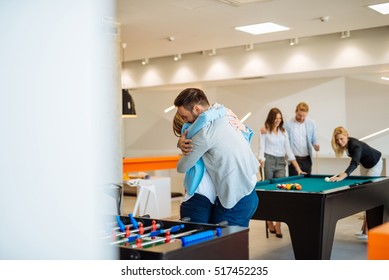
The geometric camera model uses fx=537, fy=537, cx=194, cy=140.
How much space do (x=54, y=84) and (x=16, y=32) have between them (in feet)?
0.89

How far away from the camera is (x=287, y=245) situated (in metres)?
5.43

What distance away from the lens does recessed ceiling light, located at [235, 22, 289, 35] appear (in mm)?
6738

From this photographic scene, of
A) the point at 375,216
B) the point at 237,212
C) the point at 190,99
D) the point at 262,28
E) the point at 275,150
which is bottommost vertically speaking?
the point at 375,216

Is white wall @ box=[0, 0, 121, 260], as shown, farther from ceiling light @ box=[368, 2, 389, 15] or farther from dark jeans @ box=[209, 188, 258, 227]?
ceiling light @ box=[368, 2, 389, 15]

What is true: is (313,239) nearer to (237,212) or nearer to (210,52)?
(237,212)

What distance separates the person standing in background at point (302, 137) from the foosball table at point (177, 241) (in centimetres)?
439

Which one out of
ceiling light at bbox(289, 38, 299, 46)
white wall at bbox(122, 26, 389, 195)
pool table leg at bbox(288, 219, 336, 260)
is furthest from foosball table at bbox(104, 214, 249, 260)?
ceiling light at bbox(289, 38, 299, 46)

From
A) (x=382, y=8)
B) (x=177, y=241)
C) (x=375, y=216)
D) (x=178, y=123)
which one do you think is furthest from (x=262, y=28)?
(x=177, y=241)

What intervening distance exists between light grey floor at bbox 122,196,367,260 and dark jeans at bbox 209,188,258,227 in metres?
2.04

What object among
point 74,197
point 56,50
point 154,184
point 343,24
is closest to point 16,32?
point 56,50

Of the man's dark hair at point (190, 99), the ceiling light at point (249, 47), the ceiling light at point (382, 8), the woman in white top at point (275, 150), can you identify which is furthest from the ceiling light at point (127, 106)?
the man's dark hair at point (190, 99)

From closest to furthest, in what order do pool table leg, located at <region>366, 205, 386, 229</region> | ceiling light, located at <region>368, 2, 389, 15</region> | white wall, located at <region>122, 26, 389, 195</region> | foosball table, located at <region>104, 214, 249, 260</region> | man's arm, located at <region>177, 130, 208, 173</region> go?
foosball table, located at <region>104, 214, 249, 260</region> < man's arm, located at <region>177, 130, 208, 173</region> < pool table leg, located at <region>366, 205, 386, 229</region> < ceiling light, located at <region>368, 2, 389, 15</region> < white wall, located at <region>122, 26, 389, 195</region>

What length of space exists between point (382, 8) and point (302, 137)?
1793mm

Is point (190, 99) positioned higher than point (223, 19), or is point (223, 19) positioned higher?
point (223, 19)
